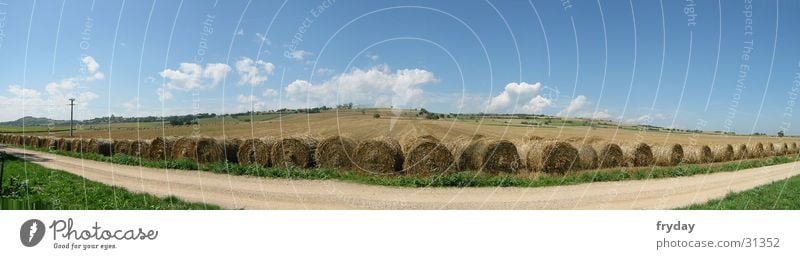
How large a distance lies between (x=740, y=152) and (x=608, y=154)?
1641cm

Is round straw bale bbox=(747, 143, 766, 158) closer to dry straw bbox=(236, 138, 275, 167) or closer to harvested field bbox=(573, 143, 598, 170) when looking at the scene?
harvested field bbox=(573, 143, 598, 170)

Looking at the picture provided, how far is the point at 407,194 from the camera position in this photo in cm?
1306

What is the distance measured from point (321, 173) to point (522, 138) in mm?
7674

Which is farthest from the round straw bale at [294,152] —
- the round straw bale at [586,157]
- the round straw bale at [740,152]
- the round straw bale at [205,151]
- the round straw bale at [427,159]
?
the round straw bale at [740,152]

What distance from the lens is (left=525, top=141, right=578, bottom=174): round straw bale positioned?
17.0m

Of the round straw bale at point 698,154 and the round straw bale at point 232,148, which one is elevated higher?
the round straw bale at point 232,148

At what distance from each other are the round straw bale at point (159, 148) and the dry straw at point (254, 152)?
4.37 m

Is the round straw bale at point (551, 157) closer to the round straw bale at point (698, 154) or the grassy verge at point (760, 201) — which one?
the grassy verge at point (760, 201)

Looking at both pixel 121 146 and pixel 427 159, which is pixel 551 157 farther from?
pixel 121 146

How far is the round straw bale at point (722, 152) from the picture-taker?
28.0m

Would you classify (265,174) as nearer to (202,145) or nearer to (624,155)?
(202,145)

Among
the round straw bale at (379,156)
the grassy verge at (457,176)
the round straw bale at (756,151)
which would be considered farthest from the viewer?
the round straw bale at (756,151)

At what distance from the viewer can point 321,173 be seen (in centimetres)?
1584
